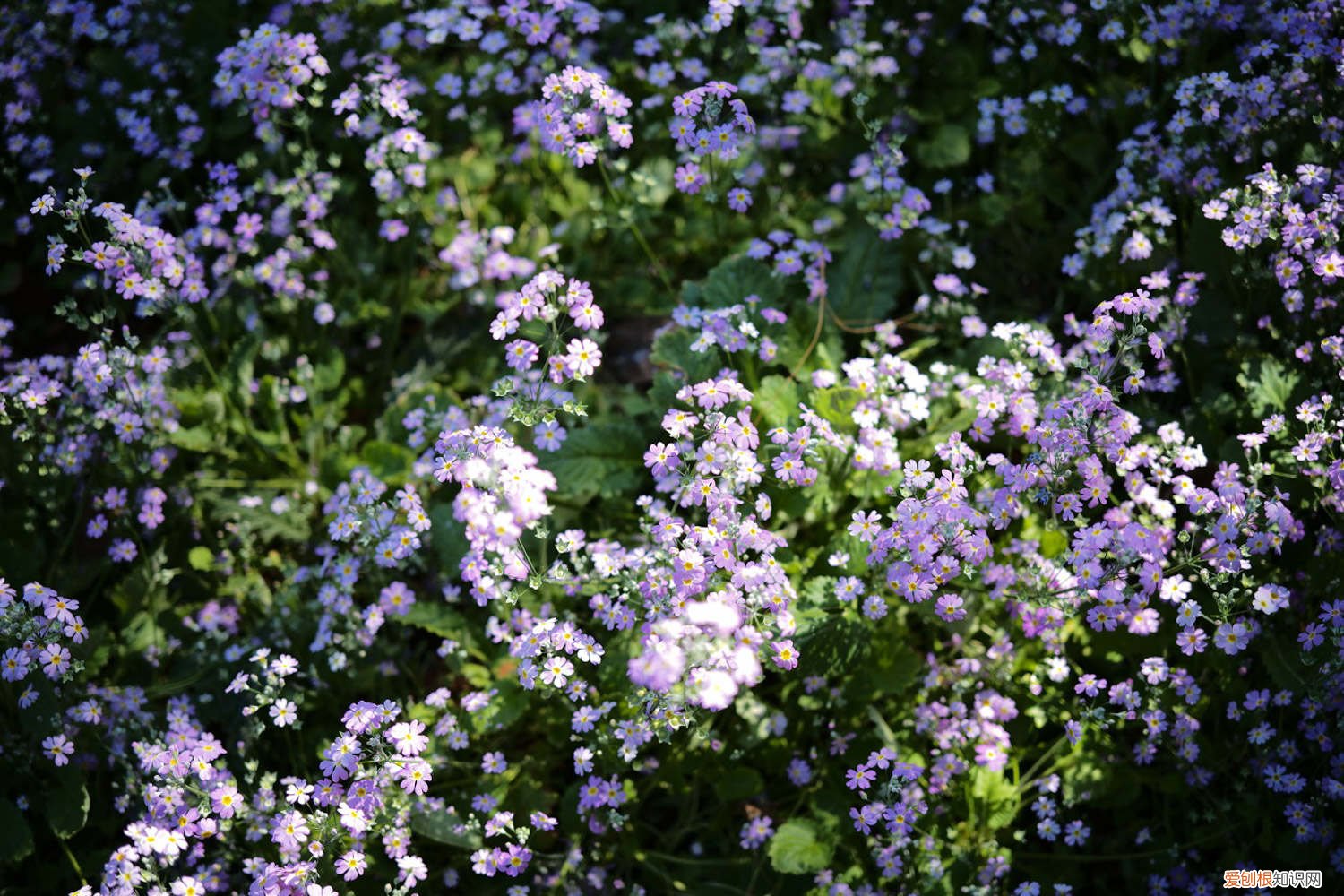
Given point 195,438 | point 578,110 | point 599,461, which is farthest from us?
point 195,438

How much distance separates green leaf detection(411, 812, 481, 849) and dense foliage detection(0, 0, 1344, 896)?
3 cm

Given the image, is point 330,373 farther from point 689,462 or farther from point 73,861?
point 73,861

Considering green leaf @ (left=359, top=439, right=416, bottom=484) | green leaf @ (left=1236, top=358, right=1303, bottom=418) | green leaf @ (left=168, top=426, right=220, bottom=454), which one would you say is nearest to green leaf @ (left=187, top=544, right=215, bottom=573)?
green leaf @ (left=168, top=426, right=220, bottom=454)

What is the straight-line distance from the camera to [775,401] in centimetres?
430

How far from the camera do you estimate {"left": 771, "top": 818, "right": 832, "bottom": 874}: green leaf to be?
12.4 ft

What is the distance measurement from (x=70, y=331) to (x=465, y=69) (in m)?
2.54

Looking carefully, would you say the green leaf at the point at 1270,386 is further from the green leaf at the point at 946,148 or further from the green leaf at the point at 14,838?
the green leaf at the point at 14,838

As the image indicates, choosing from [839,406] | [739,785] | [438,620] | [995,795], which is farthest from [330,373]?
[995,795]

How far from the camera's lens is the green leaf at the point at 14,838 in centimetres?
388

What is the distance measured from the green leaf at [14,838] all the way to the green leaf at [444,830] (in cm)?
135

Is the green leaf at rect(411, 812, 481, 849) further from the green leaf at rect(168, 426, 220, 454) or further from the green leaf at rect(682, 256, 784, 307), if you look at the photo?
the green leaf at rect(682, 256, 784, 307)

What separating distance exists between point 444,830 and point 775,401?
1956mm

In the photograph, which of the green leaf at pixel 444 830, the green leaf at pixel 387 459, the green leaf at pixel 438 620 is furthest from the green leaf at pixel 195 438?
the green leaf at pixel 444 830

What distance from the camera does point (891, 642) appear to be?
→ 4.15m
